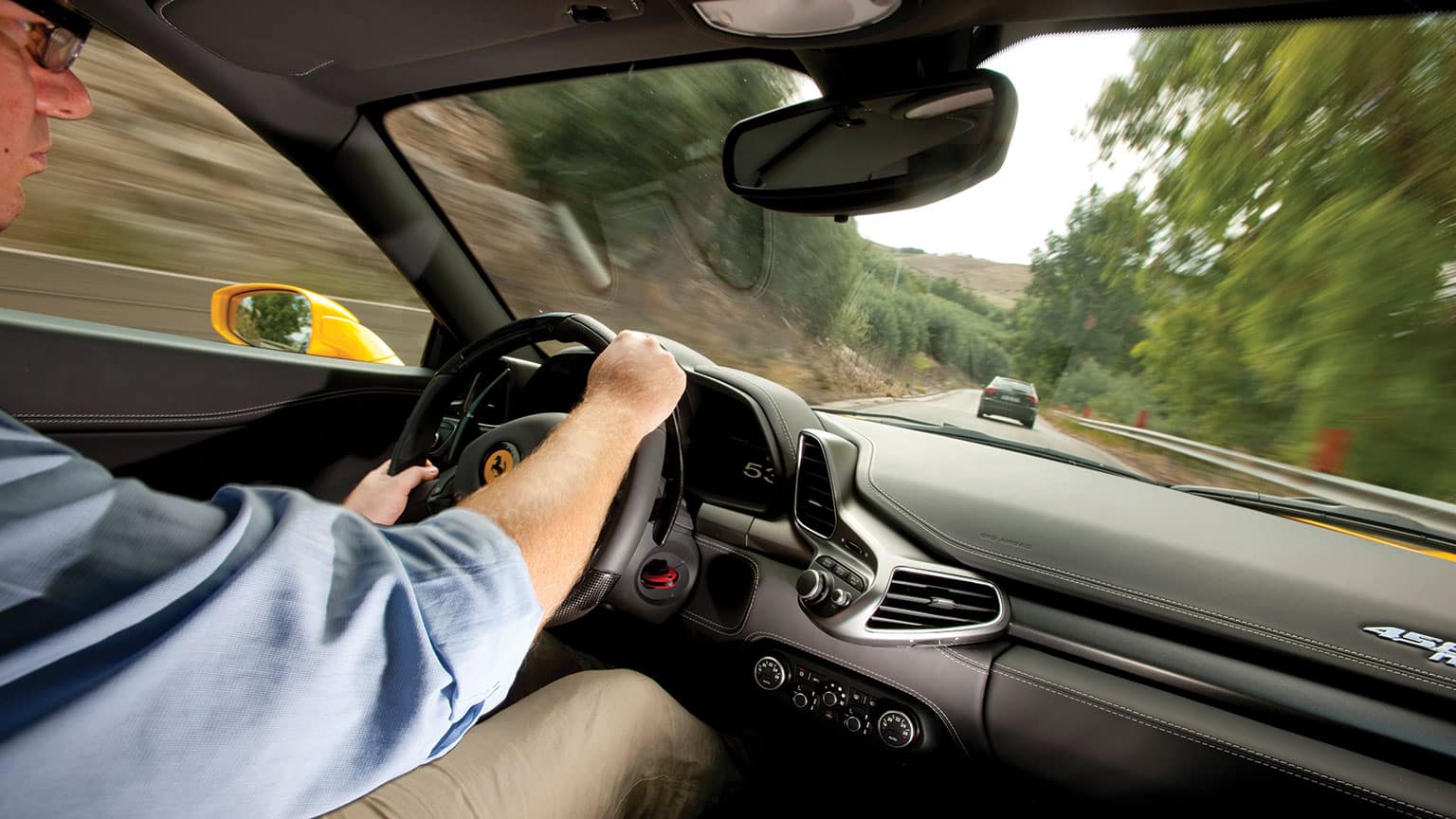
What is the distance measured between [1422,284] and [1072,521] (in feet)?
2.88

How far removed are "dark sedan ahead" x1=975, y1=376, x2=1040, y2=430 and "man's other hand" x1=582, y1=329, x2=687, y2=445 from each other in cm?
118

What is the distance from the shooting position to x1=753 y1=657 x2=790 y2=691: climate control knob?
6.87 ft

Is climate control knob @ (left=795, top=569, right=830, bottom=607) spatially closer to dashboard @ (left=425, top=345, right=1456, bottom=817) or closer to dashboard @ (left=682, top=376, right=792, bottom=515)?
dashboard @ (left=425, top=345, right=1456, bottom=817)

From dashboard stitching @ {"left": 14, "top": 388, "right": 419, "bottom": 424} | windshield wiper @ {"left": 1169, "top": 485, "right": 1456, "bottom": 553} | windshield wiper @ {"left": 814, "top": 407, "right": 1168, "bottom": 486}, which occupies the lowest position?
dashboard stitching @ {"left": 14, "top": 388, "right": 419, "bottom": 424}

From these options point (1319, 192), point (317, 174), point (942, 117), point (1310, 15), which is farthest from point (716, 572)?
point (317, 174)

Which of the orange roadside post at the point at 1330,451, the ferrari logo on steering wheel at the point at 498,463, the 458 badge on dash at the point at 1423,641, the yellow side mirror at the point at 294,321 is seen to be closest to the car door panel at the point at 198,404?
the yellow side mirror at the point at 294,321

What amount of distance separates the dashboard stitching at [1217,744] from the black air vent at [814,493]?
0.59m

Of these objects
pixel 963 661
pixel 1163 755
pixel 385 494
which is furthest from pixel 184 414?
pixel 1163 755

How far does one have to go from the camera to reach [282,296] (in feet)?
10.3

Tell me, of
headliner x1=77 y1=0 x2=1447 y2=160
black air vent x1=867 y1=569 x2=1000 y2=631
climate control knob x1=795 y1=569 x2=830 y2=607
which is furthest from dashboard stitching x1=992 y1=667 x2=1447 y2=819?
headliner x1=77 y1=0 x2=1447 y2=160

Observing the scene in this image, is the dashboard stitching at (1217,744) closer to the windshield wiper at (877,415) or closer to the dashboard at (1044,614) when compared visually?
the dashboard at (1044,614)

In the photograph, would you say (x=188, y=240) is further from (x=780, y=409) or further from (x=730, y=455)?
(x=780, y=409)

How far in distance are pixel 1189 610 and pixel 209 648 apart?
1871 mm

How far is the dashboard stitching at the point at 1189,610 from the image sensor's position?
1.44m
